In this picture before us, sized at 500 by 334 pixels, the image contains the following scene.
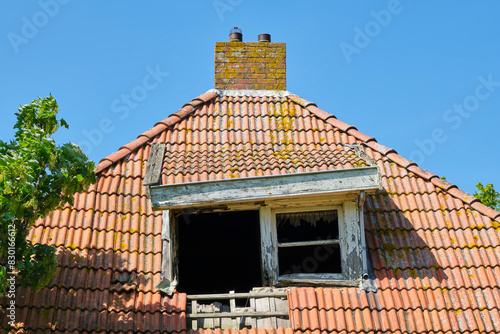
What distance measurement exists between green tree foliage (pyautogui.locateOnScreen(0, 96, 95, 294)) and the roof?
0.82 meters

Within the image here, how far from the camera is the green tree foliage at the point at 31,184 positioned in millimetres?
6008

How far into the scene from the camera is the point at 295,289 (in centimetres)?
737

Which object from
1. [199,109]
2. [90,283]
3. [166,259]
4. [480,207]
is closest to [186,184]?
[166,259]

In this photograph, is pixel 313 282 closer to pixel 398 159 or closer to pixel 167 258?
pixel 167 258

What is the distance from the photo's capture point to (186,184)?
742 centimetres

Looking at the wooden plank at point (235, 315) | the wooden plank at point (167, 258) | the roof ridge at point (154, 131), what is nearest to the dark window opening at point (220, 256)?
the roof ridge at point (154, 131)

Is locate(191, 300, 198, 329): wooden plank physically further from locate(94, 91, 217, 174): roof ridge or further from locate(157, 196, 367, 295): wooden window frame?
locate(94, 91, 217, 174): roof ridge

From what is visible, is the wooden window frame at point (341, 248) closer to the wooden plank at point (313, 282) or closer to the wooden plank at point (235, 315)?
the wooden plank at point (313, 282)

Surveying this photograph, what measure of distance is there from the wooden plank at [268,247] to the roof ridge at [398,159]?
2.44 meters

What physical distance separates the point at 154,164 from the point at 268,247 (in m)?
1.76

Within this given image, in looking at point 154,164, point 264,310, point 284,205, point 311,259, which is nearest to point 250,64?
point 311,259

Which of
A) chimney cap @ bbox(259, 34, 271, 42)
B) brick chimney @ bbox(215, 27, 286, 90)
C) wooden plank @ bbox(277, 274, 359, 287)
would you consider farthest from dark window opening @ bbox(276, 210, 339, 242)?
chimney cap @ bbox(259, 34, 271, 42)

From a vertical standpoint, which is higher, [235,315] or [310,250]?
[310,250]

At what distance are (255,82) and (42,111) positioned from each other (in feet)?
16.3
